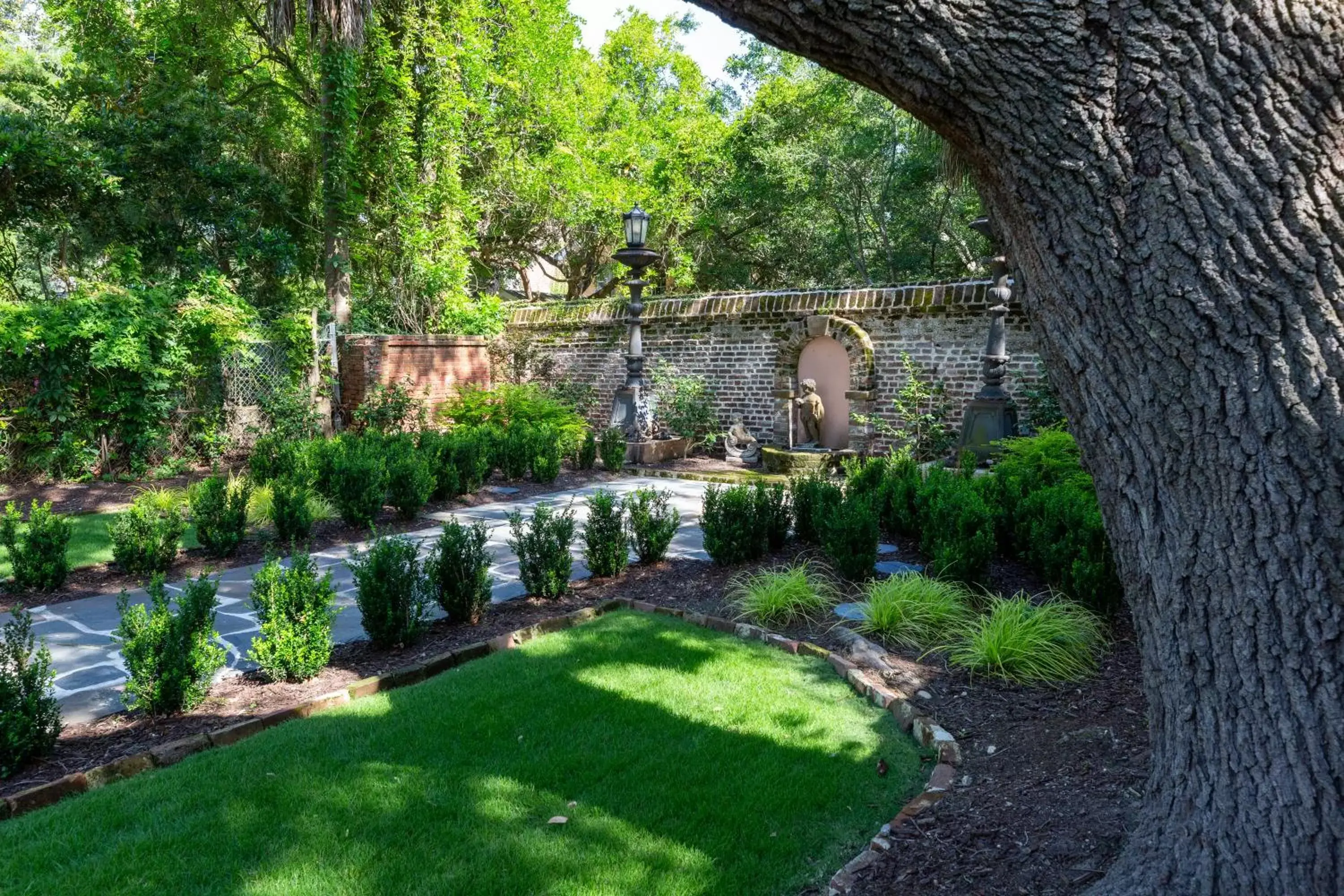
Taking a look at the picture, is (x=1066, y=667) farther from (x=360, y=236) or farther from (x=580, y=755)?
(x=360, y=236)

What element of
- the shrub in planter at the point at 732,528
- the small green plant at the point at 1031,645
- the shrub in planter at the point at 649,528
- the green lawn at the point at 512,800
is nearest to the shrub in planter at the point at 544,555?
the shrub in planter at the point at 649,528

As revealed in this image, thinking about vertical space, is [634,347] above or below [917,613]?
above

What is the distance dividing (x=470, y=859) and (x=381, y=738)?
1004 millimetres

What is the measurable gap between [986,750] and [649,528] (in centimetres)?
314

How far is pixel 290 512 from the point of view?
6.70 m

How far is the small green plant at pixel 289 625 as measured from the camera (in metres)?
4.05

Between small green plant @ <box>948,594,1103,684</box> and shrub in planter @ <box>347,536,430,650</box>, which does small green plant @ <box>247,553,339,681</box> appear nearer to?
shrub in planter @ <box>347,536,430,650</box>

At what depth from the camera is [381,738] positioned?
341 centimetres

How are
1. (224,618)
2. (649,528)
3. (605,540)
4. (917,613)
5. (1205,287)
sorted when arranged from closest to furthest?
(1205,287), (917,613), (224,618), (605,540), (649,528)

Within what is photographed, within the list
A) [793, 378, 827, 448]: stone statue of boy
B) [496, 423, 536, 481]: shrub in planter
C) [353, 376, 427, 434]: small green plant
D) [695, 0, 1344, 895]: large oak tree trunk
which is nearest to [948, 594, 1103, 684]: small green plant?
[695, 0, 1344, 895]: large oak tree trunk

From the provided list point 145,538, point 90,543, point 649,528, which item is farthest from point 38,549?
point 649,528

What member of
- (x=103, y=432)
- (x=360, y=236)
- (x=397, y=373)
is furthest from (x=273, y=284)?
(x=103, y=432)

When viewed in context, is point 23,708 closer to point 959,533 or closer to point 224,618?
point 224,618

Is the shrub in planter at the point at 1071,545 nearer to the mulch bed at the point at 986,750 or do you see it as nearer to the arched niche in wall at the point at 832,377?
the mulch bed at the point at 986,750
